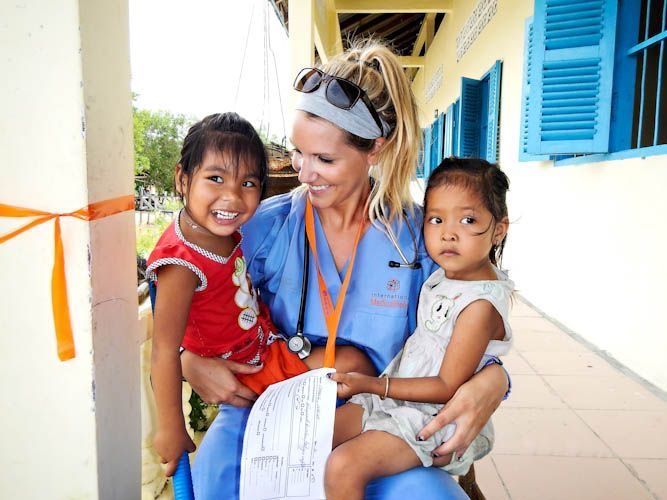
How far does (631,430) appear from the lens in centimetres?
226

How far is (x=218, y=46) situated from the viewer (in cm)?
364

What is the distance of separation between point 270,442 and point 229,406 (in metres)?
0.28

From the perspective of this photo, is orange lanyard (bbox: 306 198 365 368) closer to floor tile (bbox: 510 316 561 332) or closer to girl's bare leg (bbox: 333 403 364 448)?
girl's bare leg (bbox: 333 403 364 448)

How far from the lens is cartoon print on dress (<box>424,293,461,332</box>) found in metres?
1.17

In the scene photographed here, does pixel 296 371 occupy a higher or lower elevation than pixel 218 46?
lower

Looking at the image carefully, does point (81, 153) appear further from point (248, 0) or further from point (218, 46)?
point (248, 0)

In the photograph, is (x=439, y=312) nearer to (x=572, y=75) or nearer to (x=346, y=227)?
(x=346, y=227)

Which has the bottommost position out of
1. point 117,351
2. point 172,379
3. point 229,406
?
point 229,406

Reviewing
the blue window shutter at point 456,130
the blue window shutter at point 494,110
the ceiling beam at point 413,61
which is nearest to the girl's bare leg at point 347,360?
the blue window shutter at point 494,110

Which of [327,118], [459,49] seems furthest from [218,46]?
[459,49]

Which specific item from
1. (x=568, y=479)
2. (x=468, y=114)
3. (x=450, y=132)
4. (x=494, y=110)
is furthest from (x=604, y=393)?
(x=450, y=132)

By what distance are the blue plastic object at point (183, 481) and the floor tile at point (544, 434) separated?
5.16 ft

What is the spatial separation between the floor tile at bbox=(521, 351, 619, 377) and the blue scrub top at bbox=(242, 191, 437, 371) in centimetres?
197

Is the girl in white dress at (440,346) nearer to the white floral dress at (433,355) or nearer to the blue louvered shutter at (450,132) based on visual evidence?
the white floral dress at (433,355)
